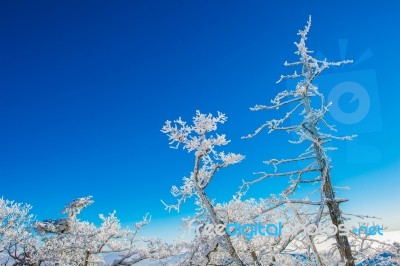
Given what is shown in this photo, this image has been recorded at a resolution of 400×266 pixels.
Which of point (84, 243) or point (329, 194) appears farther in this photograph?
point (84, 243)

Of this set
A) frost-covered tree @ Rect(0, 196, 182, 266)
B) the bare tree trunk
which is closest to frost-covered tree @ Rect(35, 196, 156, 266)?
frost-covered tree @ Rect(0, 196, 182, 266)

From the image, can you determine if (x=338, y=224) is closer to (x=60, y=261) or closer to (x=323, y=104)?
(x=323, y=104)

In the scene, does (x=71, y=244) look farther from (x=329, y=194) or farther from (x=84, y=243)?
(x=329, y=194)

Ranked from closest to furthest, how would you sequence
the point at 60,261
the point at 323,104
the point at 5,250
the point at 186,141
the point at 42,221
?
the point at 323,104 < the point at 186,141 < the point at 60,261 < the point at 5,250 < the point at 42,221

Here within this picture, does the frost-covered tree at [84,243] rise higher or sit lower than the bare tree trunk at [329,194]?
higher

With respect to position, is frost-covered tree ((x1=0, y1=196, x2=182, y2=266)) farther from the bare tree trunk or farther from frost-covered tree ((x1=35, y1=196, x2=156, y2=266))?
the bare tree trunk

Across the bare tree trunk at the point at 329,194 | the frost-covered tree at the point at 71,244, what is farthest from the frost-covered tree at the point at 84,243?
the bare tree trunk at the point at 329,194

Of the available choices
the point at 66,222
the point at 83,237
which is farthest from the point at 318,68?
the point at 66,222

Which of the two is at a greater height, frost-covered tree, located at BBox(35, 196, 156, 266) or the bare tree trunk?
frost-covered tree, located at BBox(35, 196, 156, 266)

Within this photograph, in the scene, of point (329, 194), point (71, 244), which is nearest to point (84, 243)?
point (71, 244)

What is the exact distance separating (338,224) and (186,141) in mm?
5921

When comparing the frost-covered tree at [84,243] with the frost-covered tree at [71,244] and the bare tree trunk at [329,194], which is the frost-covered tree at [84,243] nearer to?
the frost-covered tree at [71,244]

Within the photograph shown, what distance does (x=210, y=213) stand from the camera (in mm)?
12906

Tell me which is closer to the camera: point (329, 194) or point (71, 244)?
point (329, 194)
